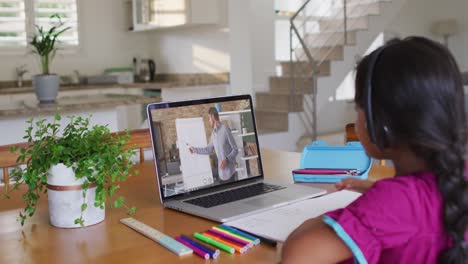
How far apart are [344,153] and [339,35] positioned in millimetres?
4913

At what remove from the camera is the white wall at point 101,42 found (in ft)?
18.3

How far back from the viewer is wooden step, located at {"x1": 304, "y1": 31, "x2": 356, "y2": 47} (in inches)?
239

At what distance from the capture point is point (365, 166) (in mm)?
1511

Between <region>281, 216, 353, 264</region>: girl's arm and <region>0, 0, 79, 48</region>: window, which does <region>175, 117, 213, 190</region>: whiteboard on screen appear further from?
<region>0, 0, 79, 48</region>: window

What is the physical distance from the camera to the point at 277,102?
230 inches

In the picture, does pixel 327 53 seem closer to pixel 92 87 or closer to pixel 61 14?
pixel 92 87

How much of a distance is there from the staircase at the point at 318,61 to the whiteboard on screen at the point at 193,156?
13.1 feet

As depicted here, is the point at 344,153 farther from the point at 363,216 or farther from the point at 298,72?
the point at 298,72

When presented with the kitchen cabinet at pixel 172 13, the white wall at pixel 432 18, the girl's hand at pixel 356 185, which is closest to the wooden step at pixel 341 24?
the white wall at pixel 432 18

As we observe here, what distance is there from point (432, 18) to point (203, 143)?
Result: 7985 mm

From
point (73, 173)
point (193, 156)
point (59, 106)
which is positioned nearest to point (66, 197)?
point (73, 173)

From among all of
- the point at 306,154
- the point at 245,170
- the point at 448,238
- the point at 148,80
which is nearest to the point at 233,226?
the point at 245,170

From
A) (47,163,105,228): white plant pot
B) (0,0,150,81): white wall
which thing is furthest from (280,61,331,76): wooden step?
(47,163,105,228): white plant pot

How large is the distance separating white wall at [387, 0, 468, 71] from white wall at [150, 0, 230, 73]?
3.80 metres
